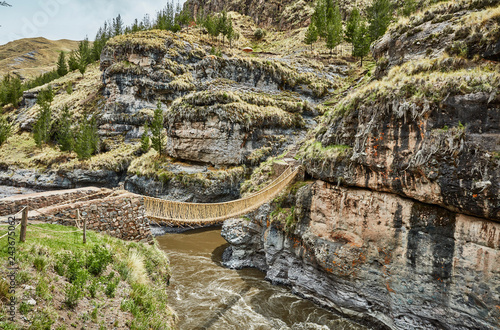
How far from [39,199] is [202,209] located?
4.59 meters

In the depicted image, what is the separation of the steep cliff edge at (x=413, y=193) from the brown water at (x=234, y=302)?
0.67m

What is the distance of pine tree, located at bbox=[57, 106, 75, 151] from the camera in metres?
27.4

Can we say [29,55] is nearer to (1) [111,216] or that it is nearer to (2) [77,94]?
(2) [77,94]

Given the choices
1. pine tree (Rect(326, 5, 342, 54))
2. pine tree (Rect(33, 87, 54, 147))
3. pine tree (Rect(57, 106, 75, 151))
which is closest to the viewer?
pine tree (Rect(57, 106, 75, 151))

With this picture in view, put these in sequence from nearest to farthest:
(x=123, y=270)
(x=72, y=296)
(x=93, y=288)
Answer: (x=72, y=296), (x=93, y=288), (x=123, y=270)

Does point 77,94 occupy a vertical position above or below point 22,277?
above

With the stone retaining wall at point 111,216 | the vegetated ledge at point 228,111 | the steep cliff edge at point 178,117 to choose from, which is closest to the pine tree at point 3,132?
the steep cliff edge at point 178,117

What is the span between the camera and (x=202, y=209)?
29.4 ft

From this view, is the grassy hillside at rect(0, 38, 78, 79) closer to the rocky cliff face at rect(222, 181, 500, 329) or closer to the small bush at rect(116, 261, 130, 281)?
the small bush at rect(116, 261, 130, 281)

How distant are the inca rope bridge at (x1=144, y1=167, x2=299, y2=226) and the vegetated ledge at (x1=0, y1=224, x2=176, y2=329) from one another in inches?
68.1

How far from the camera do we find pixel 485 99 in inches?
232

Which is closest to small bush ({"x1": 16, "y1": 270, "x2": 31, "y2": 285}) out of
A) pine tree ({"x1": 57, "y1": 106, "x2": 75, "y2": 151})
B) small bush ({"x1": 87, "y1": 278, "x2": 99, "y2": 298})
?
small bush ({"x1": 87, "y1": 278, "x2": 99, "y2": 298})

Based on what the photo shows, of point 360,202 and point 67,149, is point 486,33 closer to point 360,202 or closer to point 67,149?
point 360,202

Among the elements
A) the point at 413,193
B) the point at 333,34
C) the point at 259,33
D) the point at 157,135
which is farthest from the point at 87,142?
the point at 259,33
